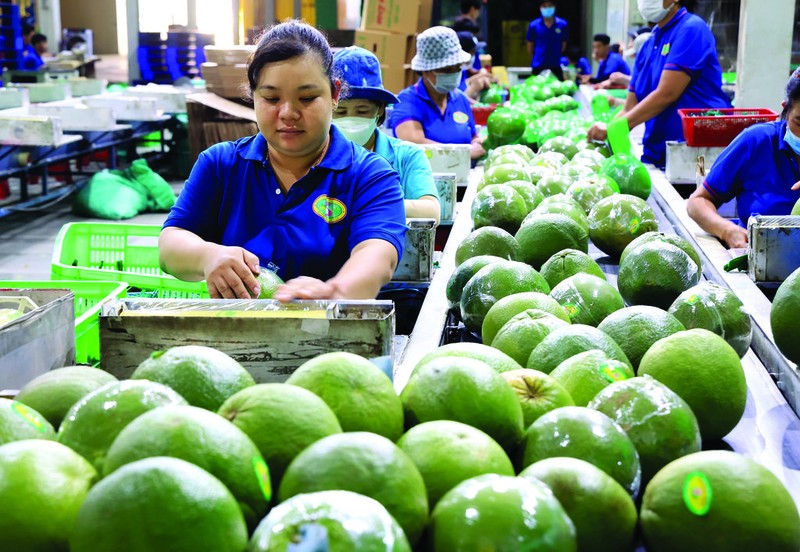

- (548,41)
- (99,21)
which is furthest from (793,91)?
(99,21)

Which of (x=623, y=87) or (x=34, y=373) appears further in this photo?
(x=623, y=87)

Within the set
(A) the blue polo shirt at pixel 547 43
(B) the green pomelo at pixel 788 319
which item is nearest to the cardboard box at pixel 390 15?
(A) the blue polo shirt at pixel 547 43

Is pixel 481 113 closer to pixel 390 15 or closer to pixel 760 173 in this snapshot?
pixel 390 15

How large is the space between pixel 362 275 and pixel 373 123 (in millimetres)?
1266

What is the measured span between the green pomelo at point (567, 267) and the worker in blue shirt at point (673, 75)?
9.78 feet

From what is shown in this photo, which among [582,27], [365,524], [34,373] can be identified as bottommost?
[34,373]

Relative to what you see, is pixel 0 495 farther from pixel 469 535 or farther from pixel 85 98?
pixel 85 98

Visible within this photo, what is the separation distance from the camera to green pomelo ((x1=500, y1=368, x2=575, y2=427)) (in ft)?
4.24

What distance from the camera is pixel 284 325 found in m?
1.55

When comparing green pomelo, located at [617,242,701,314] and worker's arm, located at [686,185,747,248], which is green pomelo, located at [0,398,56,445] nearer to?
green pomelo, located at [617,242,701,314]

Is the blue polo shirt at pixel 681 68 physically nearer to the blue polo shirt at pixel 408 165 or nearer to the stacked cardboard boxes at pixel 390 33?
the blue polo shirt at pixel 408 165

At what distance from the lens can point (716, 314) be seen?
6.06ft

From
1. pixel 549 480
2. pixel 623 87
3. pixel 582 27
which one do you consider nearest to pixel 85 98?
pixel 623 87

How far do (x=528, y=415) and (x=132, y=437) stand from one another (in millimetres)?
570
